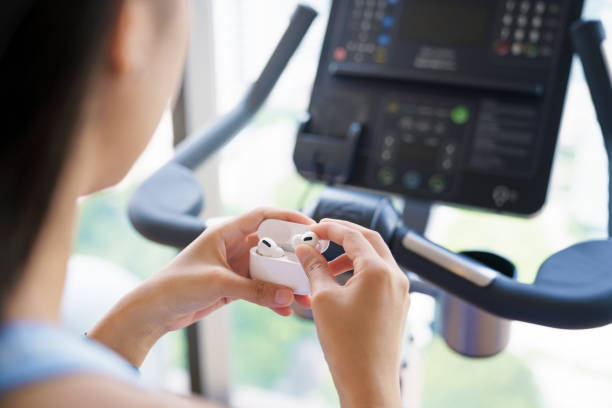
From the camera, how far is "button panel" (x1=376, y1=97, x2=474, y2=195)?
2.96 feet

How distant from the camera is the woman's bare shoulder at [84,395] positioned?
0.35 m

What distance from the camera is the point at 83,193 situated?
18.9 inches

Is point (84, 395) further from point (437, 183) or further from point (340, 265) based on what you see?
point (437, 183)

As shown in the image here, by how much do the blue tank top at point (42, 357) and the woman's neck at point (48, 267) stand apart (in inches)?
0.6

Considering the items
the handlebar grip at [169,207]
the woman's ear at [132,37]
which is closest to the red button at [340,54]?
the handlebar grip at [169,207]

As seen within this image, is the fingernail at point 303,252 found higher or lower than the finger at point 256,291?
higher

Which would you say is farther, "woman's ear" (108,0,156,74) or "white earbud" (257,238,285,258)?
"white earbud" (257,238,285,258)

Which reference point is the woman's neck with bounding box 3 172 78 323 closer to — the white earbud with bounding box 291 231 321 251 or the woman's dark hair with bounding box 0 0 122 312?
the woman's dark hair with bounding box 0 0 122 312

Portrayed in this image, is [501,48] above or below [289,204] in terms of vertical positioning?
above

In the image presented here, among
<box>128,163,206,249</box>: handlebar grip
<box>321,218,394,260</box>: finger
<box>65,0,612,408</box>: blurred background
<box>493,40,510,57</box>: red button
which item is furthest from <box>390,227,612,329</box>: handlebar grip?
<box>493,40,510,57</box>: red button

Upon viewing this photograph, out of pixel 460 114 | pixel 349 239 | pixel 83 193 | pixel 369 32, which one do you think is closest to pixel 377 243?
pixel 349 239

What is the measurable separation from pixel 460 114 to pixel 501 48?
0.13 metres

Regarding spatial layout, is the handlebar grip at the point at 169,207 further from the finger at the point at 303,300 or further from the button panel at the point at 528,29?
the button panel at the point at 528,29

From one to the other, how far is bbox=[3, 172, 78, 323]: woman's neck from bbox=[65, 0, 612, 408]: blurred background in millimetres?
489
